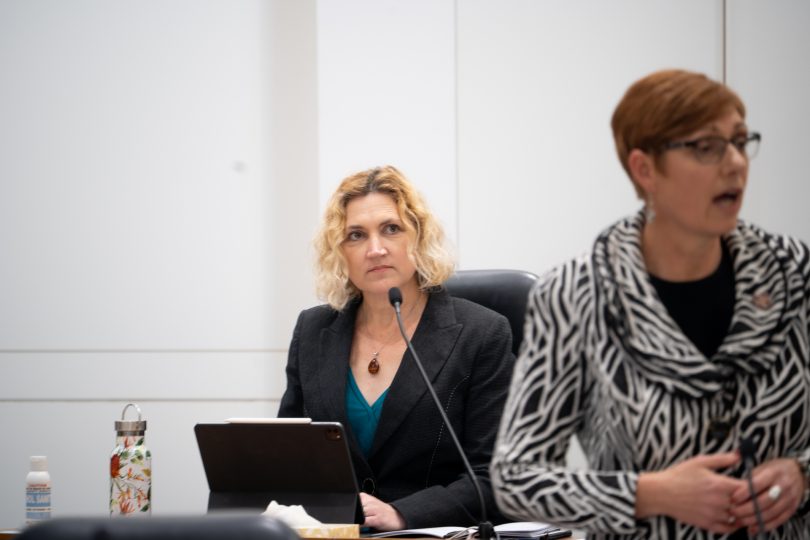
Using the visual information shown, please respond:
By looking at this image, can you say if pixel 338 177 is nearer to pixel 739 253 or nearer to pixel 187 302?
pixel 187 302

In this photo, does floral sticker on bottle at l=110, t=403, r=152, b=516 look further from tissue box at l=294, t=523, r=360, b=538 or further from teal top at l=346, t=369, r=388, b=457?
teal top at l=346, t=369, r=388, b=457

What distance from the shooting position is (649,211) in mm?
1515

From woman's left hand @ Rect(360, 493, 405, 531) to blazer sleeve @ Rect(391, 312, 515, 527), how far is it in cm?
2

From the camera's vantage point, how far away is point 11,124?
396cm

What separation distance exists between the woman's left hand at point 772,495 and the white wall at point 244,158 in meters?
2.27

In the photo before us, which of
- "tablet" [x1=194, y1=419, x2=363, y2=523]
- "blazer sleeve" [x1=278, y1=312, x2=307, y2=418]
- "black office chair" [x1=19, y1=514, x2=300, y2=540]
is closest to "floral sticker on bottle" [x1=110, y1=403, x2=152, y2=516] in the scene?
"tablet" [x1=194, y1=419, x2=363, y2=523]

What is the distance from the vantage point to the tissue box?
1828mm

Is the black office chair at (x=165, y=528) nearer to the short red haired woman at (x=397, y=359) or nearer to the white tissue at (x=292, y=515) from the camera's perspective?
the white tissue at (x=292, y=515)

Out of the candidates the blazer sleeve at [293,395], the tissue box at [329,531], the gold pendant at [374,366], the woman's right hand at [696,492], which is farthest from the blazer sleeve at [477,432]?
the woman's right hand at [696,492]

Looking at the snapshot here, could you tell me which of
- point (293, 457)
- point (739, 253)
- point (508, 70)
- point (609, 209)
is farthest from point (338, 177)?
point (739, 253)

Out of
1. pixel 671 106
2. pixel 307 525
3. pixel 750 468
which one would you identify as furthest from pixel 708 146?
pixel 307 525

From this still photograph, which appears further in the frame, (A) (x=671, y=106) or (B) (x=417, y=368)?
(B) (x=417, y=368)

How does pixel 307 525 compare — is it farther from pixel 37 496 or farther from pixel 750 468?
pixel 750 468

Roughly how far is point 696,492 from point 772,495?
0.11 metres
